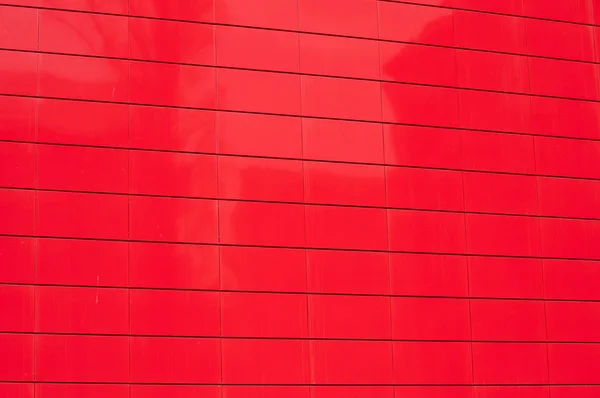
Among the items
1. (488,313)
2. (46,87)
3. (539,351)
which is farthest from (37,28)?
(539,351)

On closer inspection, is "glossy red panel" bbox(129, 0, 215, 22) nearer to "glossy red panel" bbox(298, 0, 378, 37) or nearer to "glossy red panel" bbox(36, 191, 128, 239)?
"glossy red panel" bbox(298, 0, 378, 37)

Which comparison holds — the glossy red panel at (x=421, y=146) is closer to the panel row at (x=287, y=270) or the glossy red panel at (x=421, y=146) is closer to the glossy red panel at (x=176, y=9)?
the panel row at (x=287, y=270)

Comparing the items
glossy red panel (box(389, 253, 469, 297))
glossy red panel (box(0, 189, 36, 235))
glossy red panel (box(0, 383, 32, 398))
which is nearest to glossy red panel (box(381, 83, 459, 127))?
glossy red panel (box(389, 253, 469, 297))

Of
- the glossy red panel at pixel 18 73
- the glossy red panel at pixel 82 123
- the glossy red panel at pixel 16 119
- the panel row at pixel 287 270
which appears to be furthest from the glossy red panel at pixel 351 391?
the glossy red panel at pixel 18 73

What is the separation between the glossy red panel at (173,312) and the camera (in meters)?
8.91

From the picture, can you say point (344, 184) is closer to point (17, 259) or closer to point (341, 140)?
point (341, 140)

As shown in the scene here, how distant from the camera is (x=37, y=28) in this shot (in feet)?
30.1

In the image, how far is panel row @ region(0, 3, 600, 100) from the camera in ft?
30.3

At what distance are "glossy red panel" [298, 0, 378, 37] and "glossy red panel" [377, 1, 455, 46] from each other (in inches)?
4.5

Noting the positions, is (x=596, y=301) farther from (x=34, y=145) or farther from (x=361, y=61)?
(x=34, y=145)

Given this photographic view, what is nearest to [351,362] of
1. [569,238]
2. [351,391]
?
[351,391]

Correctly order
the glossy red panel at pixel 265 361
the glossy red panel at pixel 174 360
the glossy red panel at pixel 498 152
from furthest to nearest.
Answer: the glossy red panel at pixel 498 152 → the glossy red panel at pixel 265 361 → the glossy red panel at pixel 174 360

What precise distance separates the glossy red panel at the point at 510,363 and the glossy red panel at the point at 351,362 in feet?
3.03

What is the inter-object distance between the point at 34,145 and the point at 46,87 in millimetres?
535
